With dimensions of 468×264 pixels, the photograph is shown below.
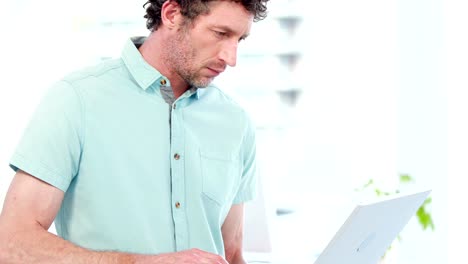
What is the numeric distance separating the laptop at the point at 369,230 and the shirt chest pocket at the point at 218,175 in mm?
311

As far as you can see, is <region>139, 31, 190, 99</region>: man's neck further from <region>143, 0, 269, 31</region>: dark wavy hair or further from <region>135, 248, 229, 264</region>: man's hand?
<region>135, 248, 229, 264</region>: man's hand

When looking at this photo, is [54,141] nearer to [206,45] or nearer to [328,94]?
[206,45]

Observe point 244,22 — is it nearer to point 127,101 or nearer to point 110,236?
point 127,101

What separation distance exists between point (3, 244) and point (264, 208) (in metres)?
1.08

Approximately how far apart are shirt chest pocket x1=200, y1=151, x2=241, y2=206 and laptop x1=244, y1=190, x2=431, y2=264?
0.91 ft

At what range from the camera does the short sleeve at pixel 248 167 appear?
1.61 meters

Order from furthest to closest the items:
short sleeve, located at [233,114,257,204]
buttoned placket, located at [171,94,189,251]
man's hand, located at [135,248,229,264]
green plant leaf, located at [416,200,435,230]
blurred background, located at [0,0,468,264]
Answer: blurred background, located at [0,0,468,264]
green plant leaf, located at [416,200,435,230]
short sleeve, located at [233,114,257,204]
buttoned placket, located at [171,94,189,251]
man's hand, located at [135,248,229,264]

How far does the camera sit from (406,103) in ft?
10.7

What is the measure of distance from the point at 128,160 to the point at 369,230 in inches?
18.4

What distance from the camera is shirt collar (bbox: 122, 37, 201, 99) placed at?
1.41 m

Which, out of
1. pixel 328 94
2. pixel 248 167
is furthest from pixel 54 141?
pixel 328 94

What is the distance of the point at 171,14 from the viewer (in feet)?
4.79

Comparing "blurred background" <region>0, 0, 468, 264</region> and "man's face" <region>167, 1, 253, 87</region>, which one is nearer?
"man's face" <region>167, 1, 253, 87</region>

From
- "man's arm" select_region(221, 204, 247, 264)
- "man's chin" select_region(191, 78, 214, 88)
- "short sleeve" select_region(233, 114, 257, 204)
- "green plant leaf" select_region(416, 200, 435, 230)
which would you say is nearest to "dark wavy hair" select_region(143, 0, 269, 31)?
"man's chin" select_region(191, 78, 214, 88)
